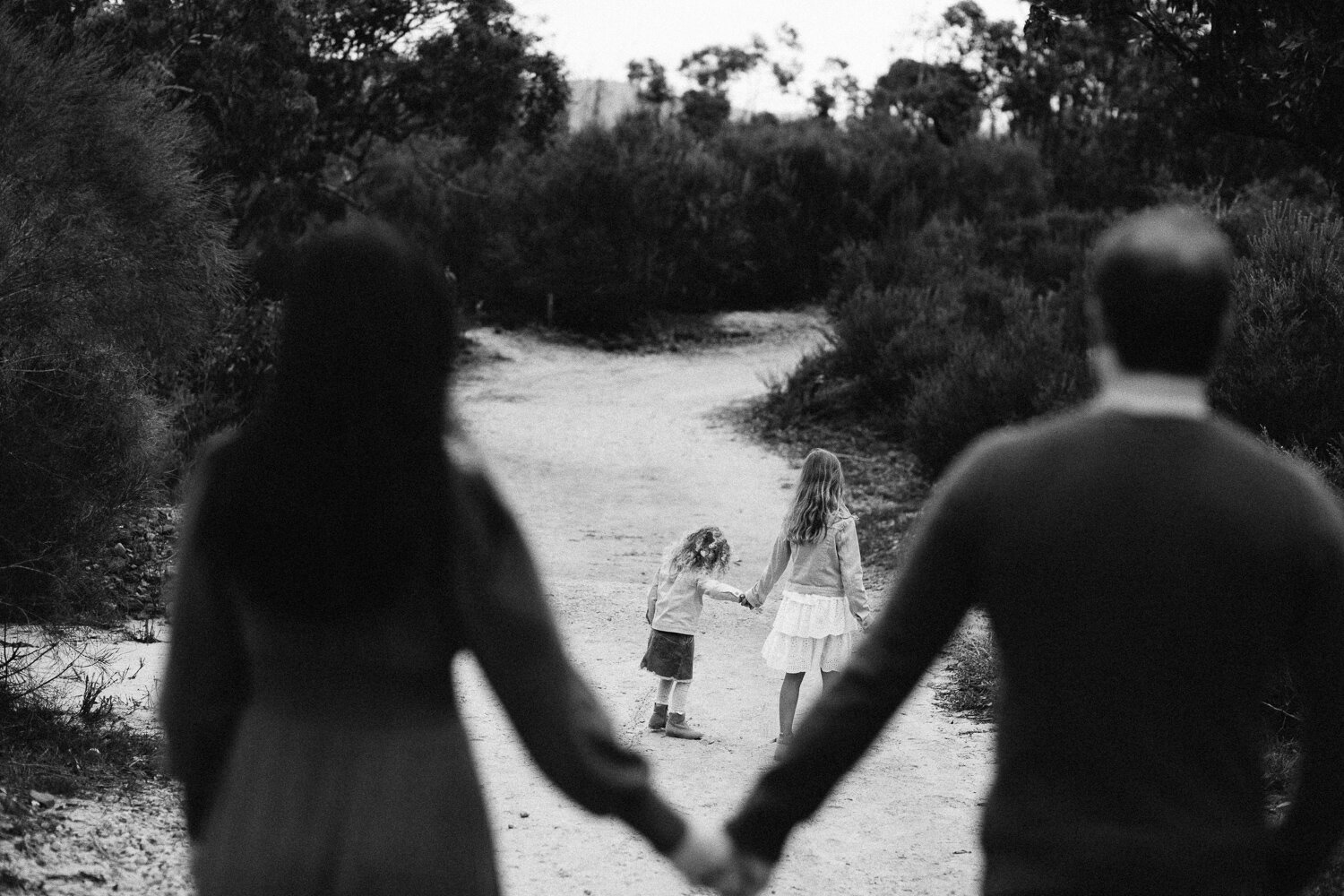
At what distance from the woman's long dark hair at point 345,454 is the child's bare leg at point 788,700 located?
4.98 meters

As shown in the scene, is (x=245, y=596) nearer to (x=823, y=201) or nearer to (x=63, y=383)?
(x=63, y=383)

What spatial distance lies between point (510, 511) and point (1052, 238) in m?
26.0

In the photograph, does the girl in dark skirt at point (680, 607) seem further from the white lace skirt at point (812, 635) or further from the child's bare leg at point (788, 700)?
the child's bare leg at point (788, 700)

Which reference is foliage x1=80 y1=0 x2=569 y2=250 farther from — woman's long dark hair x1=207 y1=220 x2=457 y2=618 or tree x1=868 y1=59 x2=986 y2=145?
tree x1=868 y1=59 x2=986 y2=145

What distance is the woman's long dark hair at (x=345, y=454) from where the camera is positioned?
1.99m

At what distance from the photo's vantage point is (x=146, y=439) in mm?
7242

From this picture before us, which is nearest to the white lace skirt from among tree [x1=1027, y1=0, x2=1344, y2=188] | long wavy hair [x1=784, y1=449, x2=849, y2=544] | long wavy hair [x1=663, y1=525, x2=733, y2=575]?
long wavy hair [x1=784, y1=449, x2=849, y2=544]

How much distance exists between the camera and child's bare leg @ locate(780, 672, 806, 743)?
681cm

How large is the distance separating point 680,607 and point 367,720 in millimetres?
5105

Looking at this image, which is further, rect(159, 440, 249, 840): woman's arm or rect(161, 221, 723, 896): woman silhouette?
rect(159, 440, 249, 840): woman's arm

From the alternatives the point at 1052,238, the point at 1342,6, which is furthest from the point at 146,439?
the point at 1052,238

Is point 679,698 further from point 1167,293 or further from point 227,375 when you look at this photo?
point 227,375

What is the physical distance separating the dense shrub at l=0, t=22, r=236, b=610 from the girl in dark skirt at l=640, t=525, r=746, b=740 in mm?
2797

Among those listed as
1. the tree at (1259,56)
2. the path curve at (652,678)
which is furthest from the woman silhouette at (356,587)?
the tree at (1259,56)
